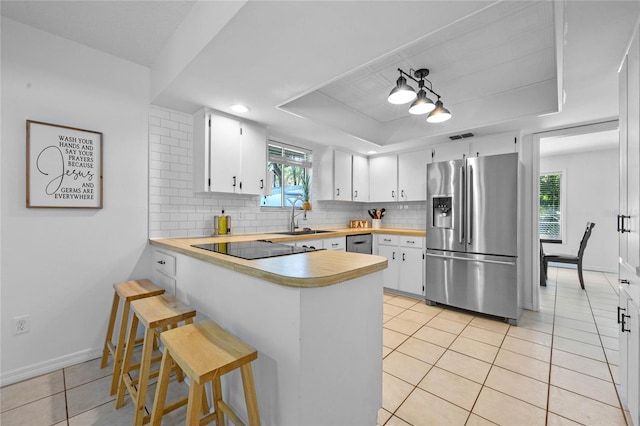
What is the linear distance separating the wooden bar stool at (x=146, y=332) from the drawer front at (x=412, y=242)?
117 inches

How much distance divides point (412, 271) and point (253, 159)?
2.60 metres

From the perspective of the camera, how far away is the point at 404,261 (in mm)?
3893

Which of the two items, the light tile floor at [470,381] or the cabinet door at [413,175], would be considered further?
the cabinet door at [413,175]

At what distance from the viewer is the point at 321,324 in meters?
1.21

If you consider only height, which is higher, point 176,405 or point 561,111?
point 561,111

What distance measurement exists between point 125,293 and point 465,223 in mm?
3457

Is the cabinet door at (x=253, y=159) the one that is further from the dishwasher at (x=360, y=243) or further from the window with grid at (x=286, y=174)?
the dishwasher at (x=360, y=243)

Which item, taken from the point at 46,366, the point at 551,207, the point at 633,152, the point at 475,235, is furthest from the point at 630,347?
the point at 551,207

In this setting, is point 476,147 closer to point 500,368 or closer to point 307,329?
point 500,368

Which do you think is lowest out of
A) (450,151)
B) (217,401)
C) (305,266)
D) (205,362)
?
(217,401)

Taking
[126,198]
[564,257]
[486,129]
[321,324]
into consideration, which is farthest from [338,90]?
[564,257]

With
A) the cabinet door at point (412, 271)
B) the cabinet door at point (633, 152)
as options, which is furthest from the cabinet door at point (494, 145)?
the cabinet door at point (633, 152)

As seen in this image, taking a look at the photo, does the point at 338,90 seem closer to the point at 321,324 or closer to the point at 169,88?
the point at 169,88

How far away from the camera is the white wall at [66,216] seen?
1990 millimetres
